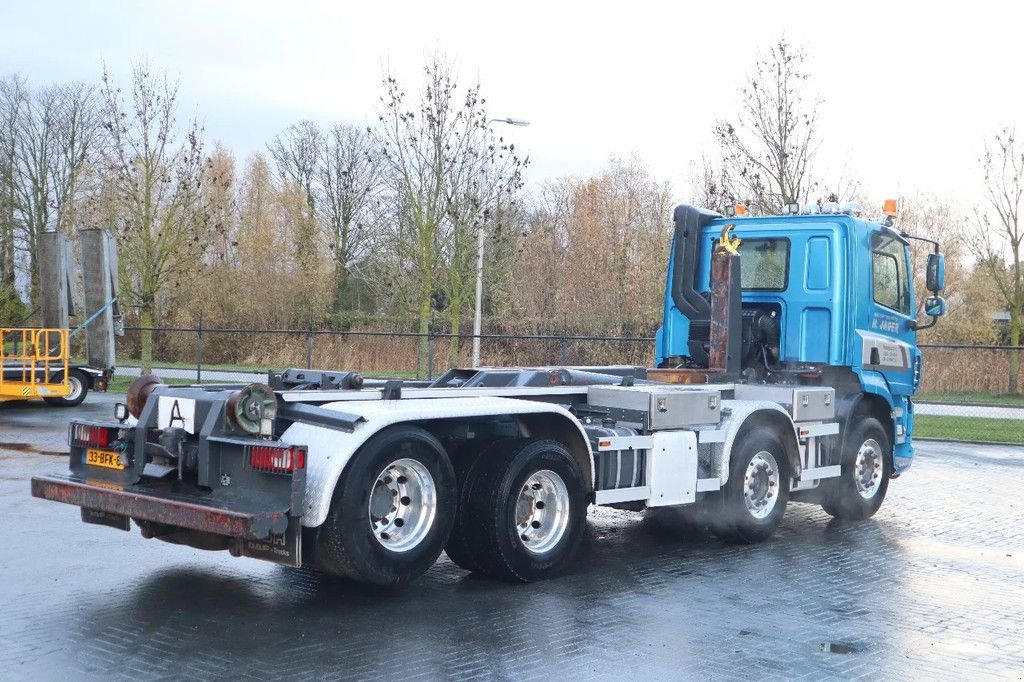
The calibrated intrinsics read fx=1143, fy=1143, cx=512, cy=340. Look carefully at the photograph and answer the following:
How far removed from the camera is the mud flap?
658 cm

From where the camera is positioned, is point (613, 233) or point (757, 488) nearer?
point (757, 488)

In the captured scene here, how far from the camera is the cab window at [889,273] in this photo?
37.1 feet

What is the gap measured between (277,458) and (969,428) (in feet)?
60.5

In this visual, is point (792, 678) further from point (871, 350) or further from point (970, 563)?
point (871, 350)

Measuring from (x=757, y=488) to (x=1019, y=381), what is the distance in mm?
25532

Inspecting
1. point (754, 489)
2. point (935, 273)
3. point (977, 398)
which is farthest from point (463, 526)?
point (977, 398)

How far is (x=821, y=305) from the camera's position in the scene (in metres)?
10.9

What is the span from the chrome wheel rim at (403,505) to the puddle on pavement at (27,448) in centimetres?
946

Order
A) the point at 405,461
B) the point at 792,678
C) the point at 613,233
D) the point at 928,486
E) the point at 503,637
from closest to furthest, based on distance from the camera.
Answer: the point at 792,678 → the point at 503,637 → the point at 405,461 → the point at 928,486 → the point at 613,233

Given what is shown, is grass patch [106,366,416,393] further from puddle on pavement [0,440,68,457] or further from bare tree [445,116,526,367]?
puddle on pavement [0,440,68,457]

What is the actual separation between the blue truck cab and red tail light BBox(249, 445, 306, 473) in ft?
18.2

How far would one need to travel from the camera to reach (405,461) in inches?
281

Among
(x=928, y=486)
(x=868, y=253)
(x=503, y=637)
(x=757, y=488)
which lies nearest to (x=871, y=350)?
(x=868, y=253)

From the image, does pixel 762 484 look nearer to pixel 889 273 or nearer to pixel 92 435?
pixel 889 273
